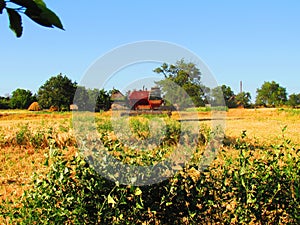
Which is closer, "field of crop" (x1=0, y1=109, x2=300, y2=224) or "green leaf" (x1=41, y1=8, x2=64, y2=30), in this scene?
"green leaf" (x1=41, y1=8, x2=64, y2=30)

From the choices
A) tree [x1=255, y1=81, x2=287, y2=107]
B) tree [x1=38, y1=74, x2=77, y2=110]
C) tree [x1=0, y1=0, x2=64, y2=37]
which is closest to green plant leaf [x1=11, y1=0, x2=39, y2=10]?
tree [x1=0, y1=0, x2=64, y2=37]

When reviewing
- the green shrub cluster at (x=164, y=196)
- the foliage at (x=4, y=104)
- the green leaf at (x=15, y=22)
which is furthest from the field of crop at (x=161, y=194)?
the foliage at (x=4, y=104)

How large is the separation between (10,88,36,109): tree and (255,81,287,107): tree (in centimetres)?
2246

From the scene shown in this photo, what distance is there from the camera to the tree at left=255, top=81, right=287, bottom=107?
39341 mm

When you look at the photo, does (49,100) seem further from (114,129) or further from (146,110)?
(114,129)

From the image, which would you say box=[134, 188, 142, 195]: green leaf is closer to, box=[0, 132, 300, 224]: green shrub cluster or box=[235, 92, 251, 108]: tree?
box=[0, 132, 300, 224]: green shrub cluster

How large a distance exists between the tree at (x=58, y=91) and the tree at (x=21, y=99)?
4.93 metres

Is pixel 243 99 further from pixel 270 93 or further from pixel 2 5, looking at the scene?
pixel 2 5

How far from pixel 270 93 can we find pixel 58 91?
78.1 feet

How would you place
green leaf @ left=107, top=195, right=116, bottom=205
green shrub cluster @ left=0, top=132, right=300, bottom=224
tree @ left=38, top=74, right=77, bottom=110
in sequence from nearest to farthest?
green leaf @ left=107, top=195, right=116, bottom=205 < green shrub cluster @ left=0, top=132, right=300, bottom=224 < tree @ left=38, top=74, right=77, bottom=110

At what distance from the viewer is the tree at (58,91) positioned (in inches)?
1068

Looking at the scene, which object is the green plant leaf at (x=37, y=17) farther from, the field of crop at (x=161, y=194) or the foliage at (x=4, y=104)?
the foliage at (x=4, y=104)

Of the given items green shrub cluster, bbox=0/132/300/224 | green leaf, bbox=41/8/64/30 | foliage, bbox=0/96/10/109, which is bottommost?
green shrub cluster, bbox=0/132/300/224

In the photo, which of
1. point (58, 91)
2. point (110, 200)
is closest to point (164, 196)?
point (110, 200)
